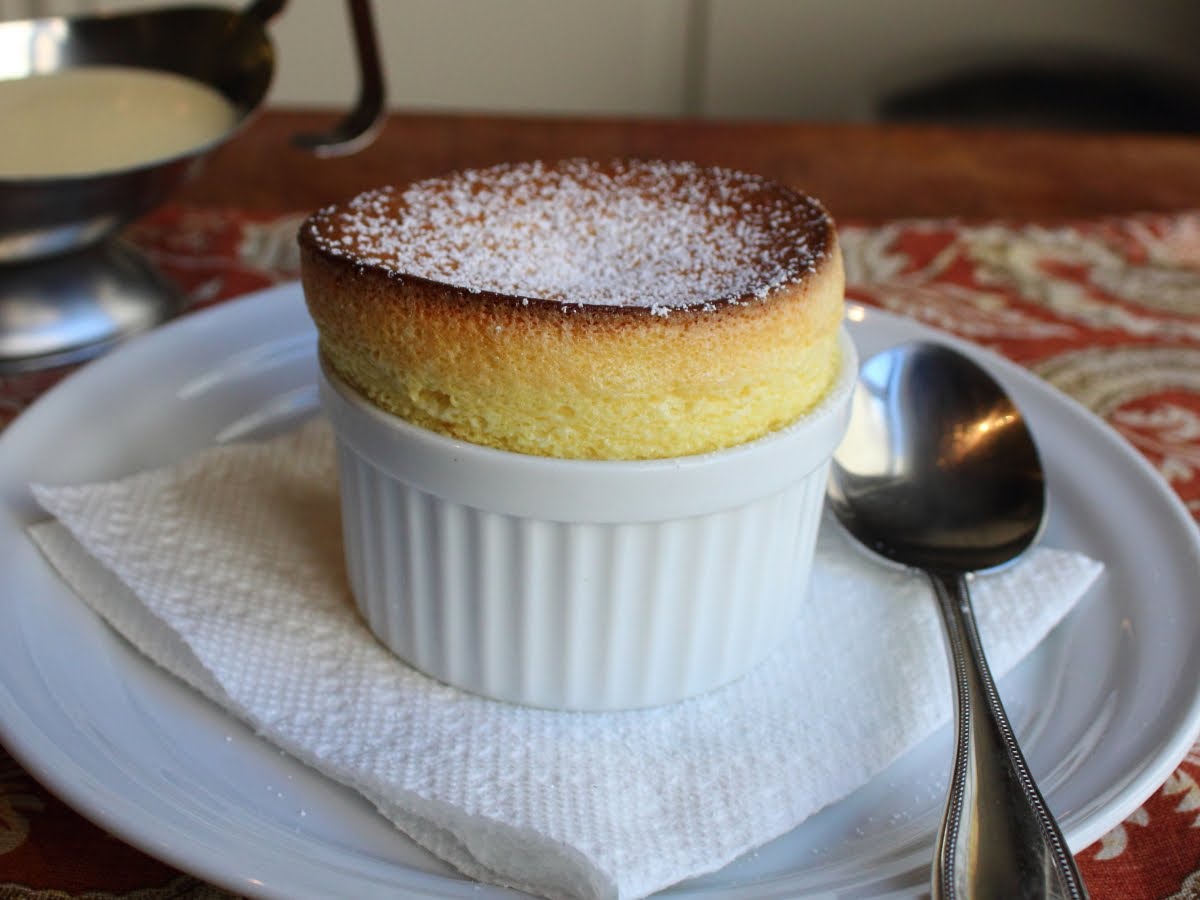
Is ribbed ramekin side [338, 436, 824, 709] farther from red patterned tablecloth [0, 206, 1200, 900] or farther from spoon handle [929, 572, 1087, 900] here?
red patterned tablecloth [0, 206, 1200, 900]

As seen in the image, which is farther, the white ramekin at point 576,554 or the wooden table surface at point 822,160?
the wooden table surface at point 822,160

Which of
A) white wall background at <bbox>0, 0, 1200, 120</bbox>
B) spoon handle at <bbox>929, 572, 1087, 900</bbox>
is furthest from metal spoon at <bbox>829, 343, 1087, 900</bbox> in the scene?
white wall background at <bbox>0, 0, 1200, 120</bbox>

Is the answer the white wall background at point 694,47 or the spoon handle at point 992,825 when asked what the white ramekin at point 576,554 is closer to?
the spoon handle at point 992,825

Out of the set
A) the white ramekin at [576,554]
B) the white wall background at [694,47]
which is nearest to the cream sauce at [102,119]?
the white ramekin at [576,554]

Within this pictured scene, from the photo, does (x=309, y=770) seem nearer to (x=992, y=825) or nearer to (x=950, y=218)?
(x=992, y=825)

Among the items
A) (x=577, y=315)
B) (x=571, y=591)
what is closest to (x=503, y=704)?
(x=571, y=591)

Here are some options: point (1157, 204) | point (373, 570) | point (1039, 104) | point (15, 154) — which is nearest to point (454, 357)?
point (373, 570)

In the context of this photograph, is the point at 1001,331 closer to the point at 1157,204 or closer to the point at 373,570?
the point at 1157,204

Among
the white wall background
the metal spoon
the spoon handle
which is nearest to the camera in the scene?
the spoon handle
